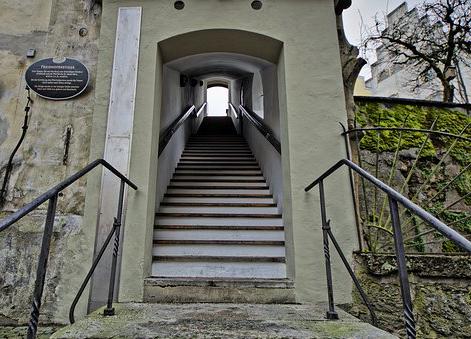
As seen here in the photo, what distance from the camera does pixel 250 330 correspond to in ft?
4.34

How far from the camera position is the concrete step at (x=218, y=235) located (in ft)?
8.91

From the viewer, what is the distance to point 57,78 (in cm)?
245

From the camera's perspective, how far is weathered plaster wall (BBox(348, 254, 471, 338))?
6.27ft

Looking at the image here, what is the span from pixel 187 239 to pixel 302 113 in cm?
144

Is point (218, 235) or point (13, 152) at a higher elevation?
point (13, 152)

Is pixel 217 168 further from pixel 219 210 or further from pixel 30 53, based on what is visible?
pixel 30 53

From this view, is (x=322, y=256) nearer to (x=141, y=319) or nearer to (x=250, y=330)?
(x=250, y=330)

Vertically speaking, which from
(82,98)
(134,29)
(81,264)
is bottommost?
(81,264)

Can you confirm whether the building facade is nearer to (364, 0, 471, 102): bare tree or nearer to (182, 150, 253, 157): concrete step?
(182, 150, 253, 157): concrete step

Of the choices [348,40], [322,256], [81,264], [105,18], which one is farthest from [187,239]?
[348,40]

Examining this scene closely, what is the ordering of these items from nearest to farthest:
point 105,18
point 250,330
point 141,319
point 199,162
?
1. point 250,330
2. point 141,319
3. point 105,18
4. point 199,162

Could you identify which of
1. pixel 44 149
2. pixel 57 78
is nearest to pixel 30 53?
pixel 57 78

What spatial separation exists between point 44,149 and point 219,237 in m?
1.57

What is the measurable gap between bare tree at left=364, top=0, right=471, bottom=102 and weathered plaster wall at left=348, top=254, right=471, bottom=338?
5103 mm
